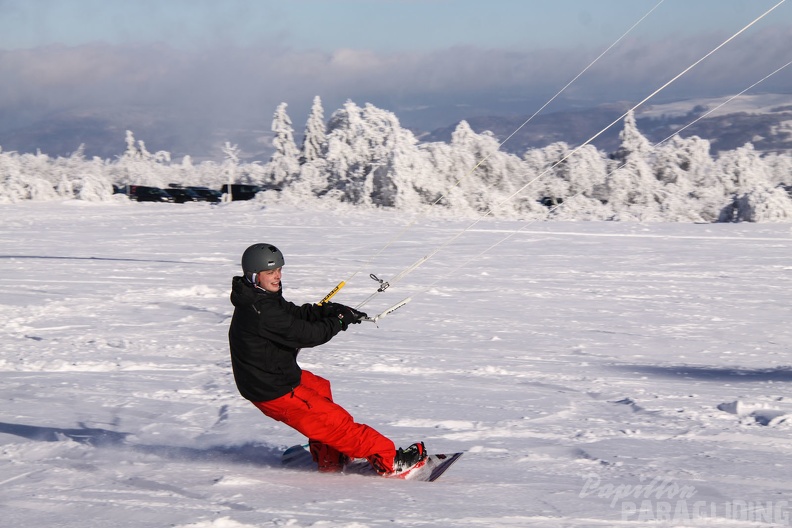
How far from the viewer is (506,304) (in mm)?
12352

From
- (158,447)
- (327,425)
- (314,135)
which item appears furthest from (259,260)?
(314,135)

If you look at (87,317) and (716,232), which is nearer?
(87,317)

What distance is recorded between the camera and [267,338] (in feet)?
15.4

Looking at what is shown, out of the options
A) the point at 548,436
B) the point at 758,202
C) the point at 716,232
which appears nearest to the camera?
the point at 548,436

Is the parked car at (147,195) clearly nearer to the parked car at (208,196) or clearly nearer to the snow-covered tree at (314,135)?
the parked car at (208,196)

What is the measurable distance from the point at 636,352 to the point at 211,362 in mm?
4385

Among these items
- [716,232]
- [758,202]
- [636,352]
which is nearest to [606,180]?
[758,202]

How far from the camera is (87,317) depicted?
1095 cm

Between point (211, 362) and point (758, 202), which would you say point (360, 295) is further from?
point (758, 202)

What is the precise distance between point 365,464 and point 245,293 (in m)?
1.28

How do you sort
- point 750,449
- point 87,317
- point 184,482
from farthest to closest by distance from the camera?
point 87,317 < point 750,449 < point 184,482

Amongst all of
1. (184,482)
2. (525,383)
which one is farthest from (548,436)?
(184,482)

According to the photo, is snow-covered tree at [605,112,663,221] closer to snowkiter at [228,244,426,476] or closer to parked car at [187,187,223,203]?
parked car at [187,187,223,203]

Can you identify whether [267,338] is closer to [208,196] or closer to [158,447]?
[158,447]
